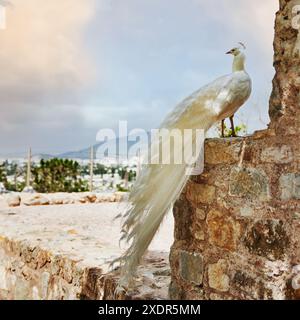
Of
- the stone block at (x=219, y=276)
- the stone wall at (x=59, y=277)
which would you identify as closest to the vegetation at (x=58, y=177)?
the stone wall at (x=59, y=277)

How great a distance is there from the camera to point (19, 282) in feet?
11.2

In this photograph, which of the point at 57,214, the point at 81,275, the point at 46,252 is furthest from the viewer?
the point at 57,214

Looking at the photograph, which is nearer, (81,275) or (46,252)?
(81,275)

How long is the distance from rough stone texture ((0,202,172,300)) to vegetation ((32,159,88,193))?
7375 mm

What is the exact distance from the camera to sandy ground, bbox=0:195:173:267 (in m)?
2.95

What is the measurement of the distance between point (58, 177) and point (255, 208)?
11124 millimetres

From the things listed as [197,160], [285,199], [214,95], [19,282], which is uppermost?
[214,95]

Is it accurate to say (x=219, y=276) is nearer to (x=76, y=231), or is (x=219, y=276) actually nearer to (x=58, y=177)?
(x=76, y=231)

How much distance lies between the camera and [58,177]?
12.3 meters

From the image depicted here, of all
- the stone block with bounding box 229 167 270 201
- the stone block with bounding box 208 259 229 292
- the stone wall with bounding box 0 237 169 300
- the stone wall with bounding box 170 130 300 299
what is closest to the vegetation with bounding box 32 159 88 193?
the stone wall with bounding box 0 237 169 300

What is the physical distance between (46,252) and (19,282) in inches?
22.6
